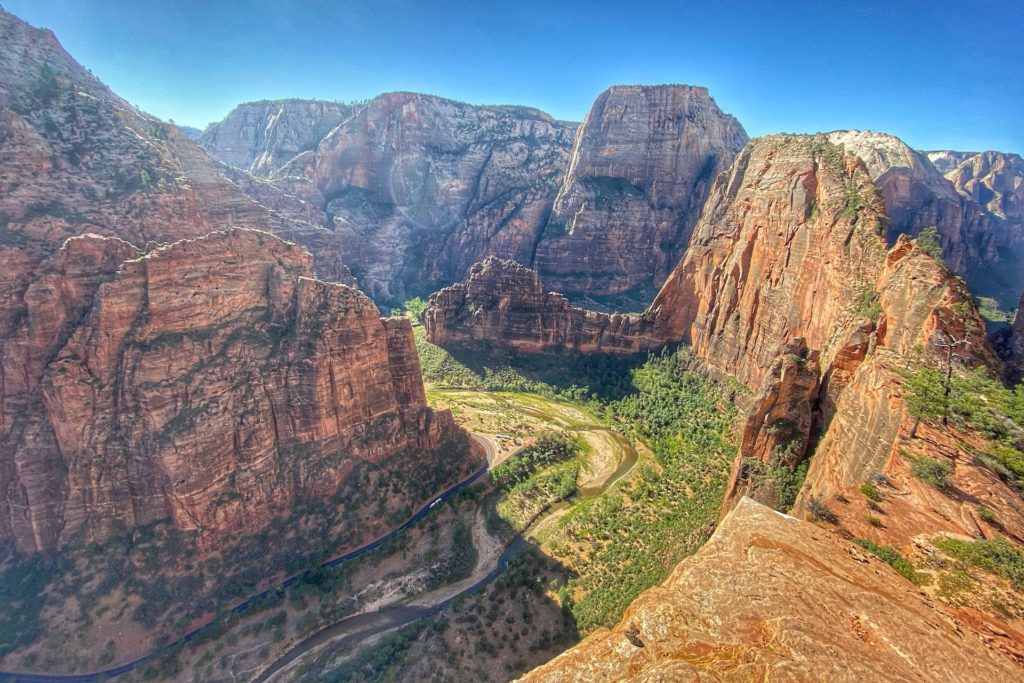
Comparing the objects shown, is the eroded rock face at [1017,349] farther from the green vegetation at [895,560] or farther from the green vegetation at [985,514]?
the green vegetation at [895,560]

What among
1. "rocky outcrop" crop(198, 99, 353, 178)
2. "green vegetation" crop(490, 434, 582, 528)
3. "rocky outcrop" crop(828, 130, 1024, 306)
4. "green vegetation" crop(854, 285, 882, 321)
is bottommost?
"green vegetation" crop(490, 434, 582, 528)

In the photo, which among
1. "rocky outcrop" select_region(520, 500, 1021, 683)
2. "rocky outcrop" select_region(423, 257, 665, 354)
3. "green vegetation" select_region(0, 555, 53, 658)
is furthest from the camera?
"rocky outcrop" select_region(423, 257, 665, 354)

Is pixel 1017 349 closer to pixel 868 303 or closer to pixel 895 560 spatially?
pixel 868 303

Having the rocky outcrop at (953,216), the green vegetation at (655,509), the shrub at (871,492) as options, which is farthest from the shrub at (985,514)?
the rocky outcrop at (953,216)

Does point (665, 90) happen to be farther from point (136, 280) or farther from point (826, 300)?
point (136, 280)

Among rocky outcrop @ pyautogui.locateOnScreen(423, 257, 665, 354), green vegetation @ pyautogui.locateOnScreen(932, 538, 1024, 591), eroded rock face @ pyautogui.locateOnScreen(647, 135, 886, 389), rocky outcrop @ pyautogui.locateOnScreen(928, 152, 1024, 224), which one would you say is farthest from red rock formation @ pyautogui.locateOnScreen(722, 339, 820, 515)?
rocky outcrop @ pyautogui.locateOnScreen(928, 152, 1024, 224)

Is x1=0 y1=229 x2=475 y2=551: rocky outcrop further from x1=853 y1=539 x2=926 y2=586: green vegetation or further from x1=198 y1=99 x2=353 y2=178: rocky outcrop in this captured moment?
x1=198 y1=99 x2=353 y2=178: rocky outcrop
